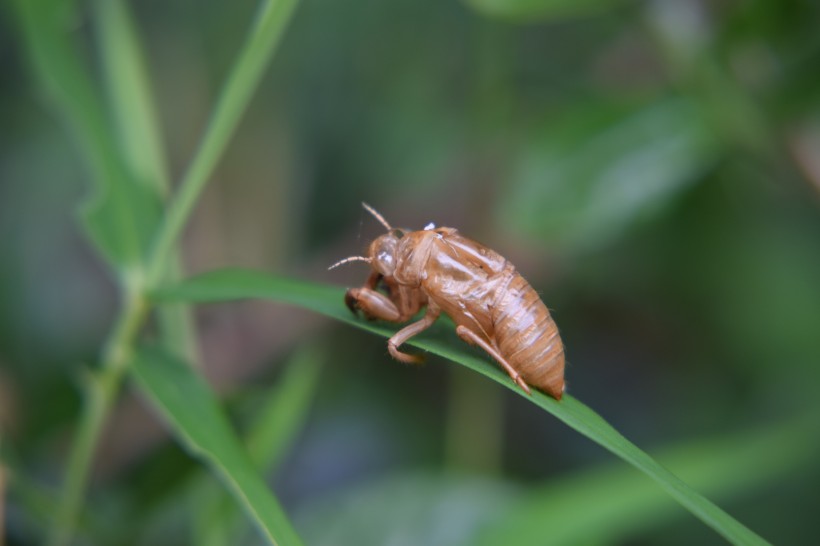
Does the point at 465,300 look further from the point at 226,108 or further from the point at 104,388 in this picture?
the point at 104,388

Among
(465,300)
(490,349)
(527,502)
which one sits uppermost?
(465,300)

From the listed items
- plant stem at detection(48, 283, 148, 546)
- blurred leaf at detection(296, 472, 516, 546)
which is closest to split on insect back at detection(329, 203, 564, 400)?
plant stem at detection(48, 283, 148, 546)

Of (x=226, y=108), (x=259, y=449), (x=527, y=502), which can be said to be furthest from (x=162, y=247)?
(x=527, y=502)

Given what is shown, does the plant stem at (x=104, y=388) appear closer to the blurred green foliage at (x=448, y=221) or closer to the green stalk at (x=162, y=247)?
the green stalk at (x=162, y=247)

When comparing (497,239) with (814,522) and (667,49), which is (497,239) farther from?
(814,522)

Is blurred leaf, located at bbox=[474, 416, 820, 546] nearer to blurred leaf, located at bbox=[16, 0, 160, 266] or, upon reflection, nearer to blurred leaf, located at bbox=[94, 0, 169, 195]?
blurred leaf, located at bbox=[16, 0, 160, 266]

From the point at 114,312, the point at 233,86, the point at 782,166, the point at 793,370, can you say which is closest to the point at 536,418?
the point at 793,370

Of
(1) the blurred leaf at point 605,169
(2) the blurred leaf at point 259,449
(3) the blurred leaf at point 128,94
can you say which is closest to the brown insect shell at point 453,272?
(2) the blurred leaf at point 259,449
